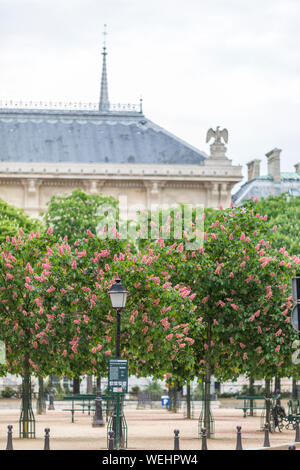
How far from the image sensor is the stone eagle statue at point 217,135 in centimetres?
9094

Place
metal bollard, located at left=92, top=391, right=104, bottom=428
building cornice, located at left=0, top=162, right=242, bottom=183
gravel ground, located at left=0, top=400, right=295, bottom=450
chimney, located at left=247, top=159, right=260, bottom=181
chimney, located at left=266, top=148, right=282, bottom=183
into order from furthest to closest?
chimney, located at left=247, top=159, right=260, bottom=181, chimney, located at left=266, top=148, right=282, bottom=183, building cornice, located at left=0, top=162, right=242, bottom=183, metal bollard, located at left=92, top=391, right=104, bottom=428, gravel ground, located at left=0, top=400, right=295, bottom=450

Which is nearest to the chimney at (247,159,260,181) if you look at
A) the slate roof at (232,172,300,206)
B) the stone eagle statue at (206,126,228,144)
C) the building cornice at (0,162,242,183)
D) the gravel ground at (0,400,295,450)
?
the slate roof at (232,172,300,206)

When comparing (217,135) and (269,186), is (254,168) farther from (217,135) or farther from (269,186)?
(217,135)

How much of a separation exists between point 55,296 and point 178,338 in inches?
155

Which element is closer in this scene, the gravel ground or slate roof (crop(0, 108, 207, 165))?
the gravel ground

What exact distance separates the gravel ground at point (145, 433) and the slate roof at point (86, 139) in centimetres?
4274

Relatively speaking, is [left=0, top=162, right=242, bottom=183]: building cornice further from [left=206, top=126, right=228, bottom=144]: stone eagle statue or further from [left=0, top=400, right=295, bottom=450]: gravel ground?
[left=0, top=400, right=295, bottom=450]: gravel ground

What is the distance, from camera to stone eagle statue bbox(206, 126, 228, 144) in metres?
90.9

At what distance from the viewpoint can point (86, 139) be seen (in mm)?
91562

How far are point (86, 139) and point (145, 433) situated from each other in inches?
2336

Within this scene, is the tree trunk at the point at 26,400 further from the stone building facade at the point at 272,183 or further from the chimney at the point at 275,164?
the chimney at the point at 275,164

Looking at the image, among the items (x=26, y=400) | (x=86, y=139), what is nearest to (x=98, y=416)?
(x=26, y=400)

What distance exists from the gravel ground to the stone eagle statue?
147 ft

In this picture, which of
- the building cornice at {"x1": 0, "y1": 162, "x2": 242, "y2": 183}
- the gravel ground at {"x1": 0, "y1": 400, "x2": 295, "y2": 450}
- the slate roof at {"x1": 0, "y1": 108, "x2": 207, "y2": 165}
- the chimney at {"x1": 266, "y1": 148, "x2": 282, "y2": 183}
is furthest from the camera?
Answer: the chimney at {"x1": 266, "y1": 148, "x2": 282, "y2": 183}
